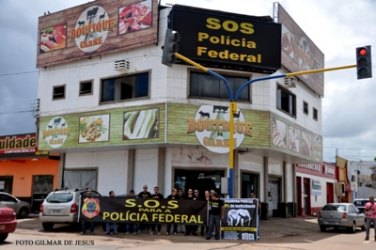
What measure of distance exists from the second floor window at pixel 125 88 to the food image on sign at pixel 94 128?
3.92ft

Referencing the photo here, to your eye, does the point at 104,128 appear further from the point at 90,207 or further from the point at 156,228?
the point at 156,228

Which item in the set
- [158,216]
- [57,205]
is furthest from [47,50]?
[158,216]

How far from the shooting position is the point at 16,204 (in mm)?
26000

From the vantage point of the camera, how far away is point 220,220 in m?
17.8

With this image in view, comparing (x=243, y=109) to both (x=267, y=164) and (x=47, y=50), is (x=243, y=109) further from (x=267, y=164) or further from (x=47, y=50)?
(x=47, y=50)

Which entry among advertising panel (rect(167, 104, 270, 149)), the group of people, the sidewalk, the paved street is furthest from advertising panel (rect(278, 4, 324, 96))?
the group of people

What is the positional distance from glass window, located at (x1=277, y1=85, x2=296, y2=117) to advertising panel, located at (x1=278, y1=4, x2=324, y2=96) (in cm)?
131

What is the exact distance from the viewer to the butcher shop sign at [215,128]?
72.1ft

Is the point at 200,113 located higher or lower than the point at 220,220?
higher

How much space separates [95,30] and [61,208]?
10136mm

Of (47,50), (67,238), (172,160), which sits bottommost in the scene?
(67,238)

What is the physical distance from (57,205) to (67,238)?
2.65 metres

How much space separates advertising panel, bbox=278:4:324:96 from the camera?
25.8 meters

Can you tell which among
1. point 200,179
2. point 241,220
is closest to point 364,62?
point 241,220
